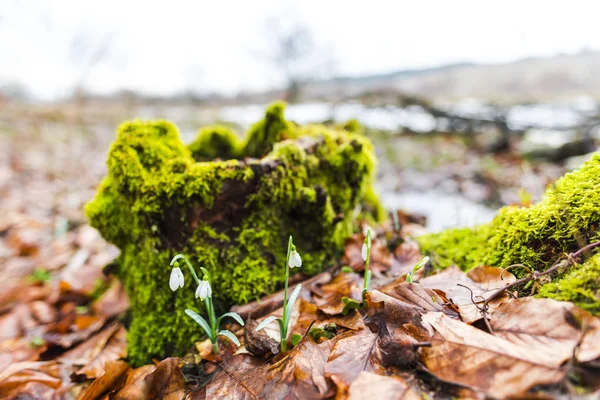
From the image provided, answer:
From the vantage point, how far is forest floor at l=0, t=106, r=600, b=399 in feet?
3.34

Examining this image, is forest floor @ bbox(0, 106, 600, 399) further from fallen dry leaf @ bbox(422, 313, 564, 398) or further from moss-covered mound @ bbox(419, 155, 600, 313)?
moss-covered mound @ bbox(419, 155, 600, 313)

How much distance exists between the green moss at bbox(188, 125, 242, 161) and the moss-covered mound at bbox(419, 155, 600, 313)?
196 cm

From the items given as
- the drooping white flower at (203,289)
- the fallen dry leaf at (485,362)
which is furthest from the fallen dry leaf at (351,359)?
the drooping white flower at (203,289)

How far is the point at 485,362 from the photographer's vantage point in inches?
40.5

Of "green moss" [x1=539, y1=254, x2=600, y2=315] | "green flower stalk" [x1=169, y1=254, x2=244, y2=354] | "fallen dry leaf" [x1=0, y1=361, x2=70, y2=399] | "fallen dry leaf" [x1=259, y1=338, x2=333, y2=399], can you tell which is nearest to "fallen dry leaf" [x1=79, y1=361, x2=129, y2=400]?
"fallen dry leaf" [x1=0, y1=361, x2=70, y2=399]

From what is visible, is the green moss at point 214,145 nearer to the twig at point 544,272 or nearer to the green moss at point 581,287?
the twig at point 544,272

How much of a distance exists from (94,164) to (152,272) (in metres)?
8.09

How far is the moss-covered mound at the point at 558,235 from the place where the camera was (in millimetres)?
1199

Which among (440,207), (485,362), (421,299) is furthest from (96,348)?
(440,207)

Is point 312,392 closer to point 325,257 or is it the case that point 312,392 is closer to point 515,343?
point 515,343

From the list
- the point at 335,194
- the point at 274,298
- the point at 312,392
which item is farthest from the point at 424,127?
the point at 312,392

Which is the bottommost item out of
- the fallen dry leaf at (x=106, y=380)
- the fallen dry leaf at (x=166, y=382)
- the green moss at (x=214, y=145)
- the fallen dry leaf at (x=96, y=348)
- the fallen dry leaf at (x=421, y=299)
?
the fallen dry leaf at (x=96, y=348)

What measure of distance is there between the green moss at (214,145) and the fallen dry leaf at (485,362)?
6.79ft

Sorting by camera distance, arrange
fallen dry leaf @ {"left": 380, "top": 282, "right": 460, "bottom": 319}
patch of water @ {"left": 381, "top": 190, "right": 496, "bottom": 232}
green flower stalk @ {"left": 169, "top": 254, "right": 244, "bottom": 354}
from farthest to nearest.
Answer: patch of water @ {"left": 381, "top": 190, "right": 496, "bottom": 232} → green flower stalk @ {"left": 169, "top": 254, "right": 244, "bottom": 354} → fallen dry leaf @ {"left": 380, "top": 282, "right": 460, "bottom": 319}
